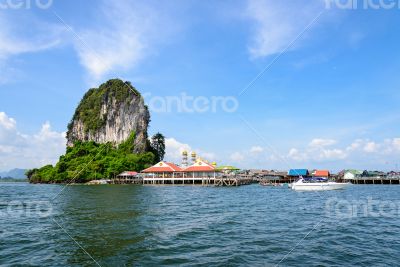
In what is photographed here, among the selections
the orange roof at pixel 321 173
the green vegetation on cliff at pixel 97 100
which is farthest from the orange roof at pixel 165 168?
the green vegetation on cliff at pixel 97 100

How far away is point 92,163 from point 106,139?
24.7 m

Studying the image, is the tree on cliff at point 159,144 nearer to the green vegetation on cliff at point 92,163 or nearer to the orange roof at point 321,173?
the green vegetation on cliff at point 92,163

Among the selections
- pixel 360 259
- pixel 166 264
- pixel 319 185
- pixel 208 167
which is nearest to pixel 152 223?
pixel 166 264

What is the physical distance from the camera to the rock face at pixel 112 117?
431ft

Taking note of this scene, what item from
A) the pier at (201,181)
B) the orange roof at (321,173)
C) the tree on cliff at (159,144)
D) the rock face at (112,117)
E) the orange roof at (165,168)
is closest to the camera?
the pier at (201,181)

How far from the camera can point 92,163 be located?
114 metres

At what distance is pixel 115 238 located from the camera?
1673cm

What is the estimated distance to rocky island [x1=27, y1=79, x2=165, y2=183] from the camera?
368 feet

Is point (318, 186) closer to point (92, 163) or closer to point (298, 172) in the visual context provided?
point (298, 172)

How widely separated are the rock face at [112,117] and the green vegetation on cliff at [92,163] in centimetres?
438

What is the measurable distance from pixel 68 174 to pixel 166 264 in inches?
4416

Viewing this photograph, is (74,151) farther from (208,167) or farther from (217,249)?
(217,249)

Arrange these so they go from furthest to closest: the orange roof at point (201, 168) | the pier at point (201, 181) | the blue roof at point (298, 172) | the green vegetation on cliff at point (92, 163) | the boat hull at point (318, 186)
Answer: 1. the green vegetation on cliff at point (92, 163)
2. the blue roof at point (298, 172)
3. the orange roof at point (201, 168)
4. the pier at point (201, 181)
5. the boat hull at point (318, 186)

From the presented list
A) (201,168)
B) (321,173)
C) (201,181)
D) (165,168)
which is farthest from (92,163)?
(321,173)
